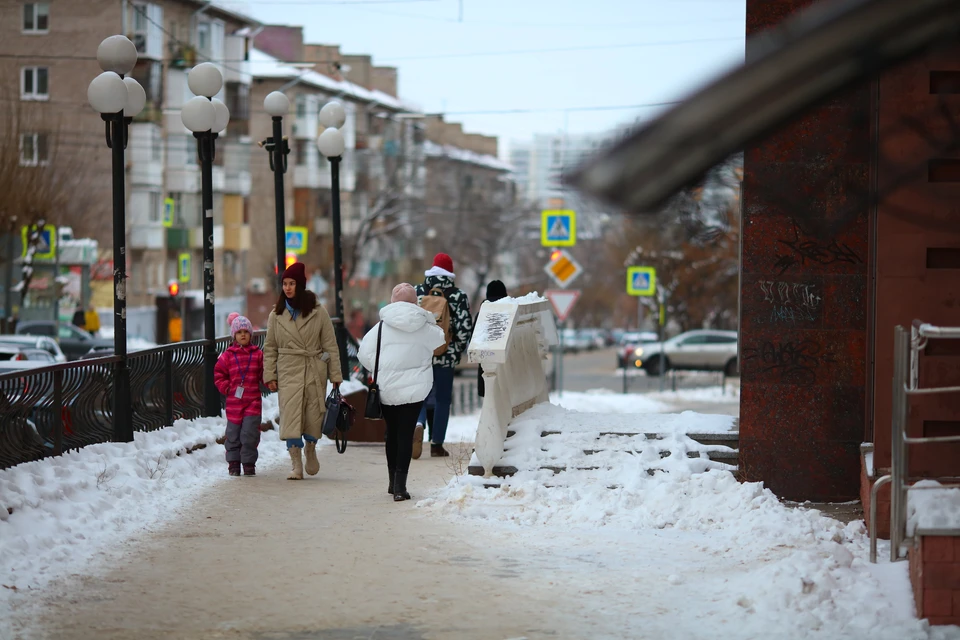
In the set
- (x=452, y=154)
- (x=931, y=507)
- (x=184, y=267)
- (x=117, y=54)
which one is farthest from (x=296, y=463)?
(x=452, y=154)

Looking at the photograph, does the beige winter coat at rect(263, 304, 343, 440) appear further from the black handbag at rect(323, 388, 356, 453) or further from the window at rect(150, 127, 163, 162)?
the window at rect(150, 127, 163, 162)

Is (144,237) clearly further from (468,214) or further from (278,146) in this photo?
(278,146)

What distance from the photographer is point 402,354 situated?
1161 centimetres

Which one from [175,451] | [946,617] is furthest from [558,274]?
[946,617]

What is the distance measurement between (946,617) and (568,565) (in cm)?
245

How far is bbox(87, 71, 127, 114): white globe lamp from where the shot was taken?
46.6 ft

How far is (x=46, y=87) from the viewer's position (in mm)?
63906

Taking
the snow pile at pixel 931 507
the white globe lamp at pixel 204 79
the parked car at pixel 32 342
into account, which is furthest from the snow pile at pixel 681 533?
the parked car at pixel 32 342

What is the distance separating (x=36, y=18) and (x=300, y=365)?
5467 cm

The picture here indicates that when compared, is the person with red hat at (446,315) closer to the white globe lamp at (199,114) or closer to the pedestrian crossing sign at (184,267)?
the white globe lamp at (199,114)

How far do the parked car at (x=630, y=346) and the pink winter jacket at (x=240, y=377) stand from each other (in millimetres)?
28946

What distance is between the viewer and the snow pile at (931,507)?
7164mm

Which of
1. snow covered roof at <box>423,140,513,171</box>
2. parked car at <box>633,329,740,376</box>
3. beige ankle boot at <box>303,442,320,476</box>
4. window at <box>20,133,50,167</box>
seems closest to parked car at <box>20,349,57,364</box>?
beige ankle boot at <box>303,442,320,476</box>

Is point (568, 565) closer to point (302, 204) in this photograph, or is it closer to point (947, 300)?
point (947, 300)
